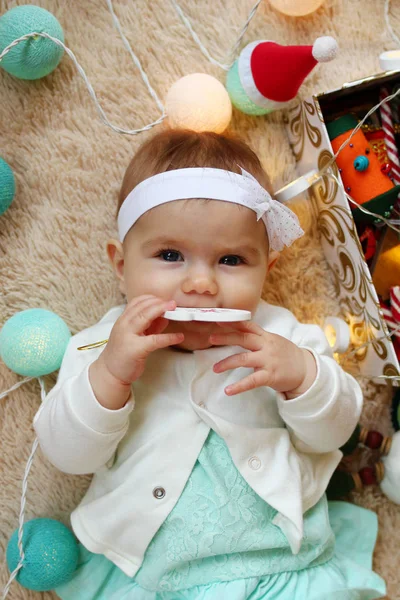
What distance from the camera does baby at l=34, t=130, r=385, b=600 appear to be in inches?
43.4

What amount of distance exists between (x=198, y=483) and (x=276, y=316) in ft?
1.15

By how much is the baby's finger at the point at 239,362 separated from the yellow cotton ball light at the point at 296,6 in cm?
76

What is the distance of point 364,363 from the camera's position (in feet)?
4.62

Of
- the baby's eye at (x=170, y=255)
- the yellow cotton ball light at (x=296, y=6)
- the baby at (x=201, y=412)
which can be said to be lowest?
the baby at (x=201, y=412)

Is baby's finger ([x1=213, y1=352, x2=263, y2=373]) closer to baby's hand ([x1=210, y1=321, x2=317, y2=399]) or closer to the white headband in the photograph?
baby's hand ([x1=210, y1=321, x2=317, y2=399])

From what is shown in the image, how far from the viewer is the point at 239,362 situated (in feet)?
3.55

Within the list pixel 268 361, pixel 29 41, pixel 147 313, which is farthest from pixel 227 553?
pixel 29 41

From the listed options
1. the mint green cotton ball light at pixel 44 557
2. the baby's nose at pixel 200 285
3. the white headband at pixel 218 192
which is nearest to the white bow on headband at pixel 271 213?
the white headband at pixel 218 192

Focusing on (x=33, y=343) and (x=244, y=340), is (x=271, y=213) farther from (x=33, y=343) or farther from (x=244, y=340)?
(x=33, y=343)

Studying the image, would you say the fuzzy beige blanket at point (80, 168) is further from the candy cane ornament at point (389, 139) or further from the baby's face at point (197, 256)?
the baby's face at point (197, 256)

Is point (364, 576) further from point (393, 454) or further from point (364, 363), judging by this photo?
point (364, 363)

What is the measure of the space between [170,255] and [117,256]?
155 millimetres

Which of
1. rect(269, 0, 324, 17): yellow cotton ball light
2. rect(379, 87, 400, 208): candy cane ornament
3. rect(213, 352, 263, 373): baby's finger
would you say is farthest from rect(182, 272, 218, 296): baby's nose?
rect(269, 0, 324, 17): yellow cotton ball light

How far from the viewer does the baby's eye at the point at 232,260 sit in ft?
A: 3.75
